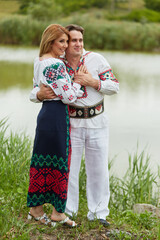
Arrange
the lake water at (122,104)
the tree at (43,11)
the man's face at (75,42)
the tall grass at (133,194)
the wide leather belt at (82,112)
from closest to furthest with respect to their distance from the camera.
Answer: the man's face at (75,42) → the wide leather belt at (82,112) → the tall grass at (133,194) → the lake water at (122,104) → the tree at (43,11)

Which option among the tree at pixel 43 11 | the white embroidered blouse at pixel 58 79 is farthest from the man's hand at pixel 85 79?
the tree at pixel 43 11

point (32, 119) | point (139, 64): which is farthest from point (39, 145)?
point (139, 64)

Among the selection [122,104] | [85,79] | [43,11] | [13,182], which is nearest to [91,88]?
[85,79]

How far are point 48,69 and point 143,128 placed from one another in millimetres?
4170

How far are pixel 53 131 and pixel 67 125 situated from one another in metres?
0.09

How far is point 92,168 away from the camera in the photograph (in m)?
2.36

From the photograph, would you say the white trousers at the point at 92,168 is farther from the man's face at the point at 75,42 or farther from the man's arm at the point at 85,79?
the man's face at the point at 75,42

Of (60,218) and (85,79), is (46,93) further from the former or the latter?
(60,218)

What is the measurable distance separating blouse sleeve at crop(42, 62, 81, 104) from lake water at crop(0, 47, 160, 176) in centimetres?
145

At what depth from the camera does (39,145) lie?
215cm

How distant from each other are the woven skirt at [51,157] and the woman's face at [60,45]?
271mm

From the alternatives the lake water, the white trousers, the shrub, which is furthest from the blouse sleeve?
the shrub

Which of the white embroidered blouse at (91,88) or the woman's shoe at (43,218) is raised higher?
the white embroidered blouse at (91,88)

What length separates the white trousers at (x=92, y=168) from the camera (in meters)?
2.29
